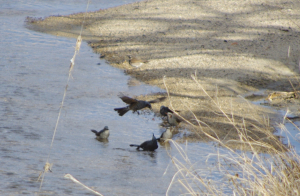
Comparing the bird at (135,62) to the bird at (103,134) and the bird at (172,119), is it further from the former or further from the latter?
the bird at (103,134)

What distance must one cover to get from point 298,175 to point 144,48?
28.1ft

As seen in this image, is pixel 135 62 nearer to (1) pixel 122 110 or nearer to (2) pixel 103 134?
(1) pixel 122 110

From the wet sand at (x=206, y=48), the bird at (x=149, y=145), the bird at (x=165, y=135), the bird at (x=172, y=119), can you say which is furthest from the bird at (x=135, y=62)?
the bird at (x=149, y=145)

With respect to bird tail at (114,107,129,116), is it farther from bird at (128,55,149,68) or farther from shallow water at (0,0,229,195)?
bird at (128,55,149,68)

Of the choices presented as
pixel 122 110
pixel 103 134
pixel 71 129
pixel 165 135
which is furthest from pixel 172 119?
pixel 71 129

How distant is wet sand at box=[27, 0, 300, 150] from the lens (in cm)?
780

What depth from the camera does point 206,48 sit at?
430 inches

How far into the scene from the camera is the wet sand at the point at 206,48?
780 centimetres

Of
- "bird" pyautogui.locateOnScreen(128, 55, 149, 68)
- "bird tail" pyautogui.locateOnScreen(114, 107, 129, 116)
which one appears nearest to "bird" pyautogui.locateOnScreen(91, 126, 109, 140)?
"bird tail" pyautogui.locateOnScreen(114, 107, 129, 116)

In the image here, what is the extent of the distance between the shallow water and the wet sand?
71 centimetres

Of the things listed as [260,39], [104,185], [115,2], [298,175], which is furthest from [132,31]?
[298,175]

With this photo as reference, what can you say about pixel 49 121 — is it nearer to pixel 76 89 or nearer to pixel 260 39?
pixel 76 89

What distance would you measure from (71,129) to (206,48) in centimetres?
555

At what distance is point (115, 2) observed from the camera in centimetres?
1872
